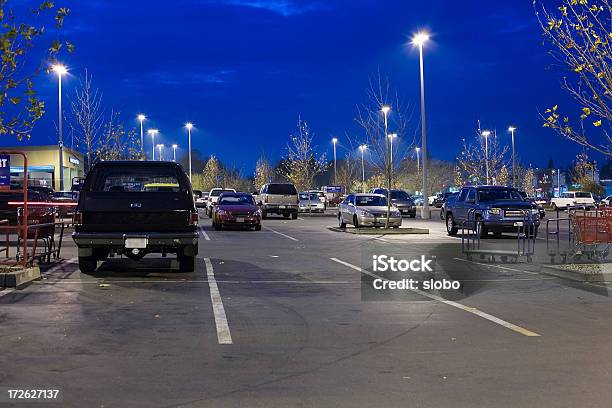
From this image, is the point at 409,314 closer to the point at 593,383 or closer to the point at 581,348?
the point at 581,348

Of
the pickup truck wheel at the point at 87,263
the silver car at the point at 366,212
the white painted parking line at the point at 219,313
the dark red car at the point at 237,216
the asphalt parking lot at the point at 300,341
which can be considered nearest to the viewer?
the asphalt parking lot at the point at 300,341

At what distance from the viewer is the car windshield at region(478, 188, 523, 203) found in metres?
26.1

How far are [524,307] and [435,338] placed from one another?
274 centimetres

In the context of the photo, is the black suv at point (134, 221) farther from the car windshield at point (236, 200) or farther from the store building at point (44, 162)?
the store building at point (44, 162)

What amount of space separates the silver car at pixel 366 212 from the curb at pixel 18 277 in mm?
17960

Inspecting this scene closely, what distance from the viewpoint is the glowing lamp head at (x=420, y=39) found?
3762 centimetres

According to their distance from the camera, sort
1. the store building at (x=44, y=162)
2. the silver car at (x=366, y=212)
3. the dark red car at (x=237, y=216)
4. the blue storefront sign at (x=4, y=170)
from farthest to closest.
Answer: the store building at (x=44, y=162) < the silver car at (x=366, y=212) < the dark red car at (x=237, y=216) < the blue storefront sign at (x=4, y=170)

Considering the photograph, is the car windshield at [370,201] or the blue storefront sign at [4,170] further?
the car windshield at [370,201]

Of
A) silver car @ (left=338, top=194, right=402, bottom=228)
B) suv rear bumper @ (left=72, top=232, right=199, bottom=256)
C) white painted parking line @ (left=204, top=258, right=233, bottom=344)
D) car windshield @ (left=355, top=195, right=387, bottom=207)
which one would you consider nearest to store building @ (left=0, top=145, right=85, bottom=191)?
silver car @ (left=338, top=194, right=402, bottom=228)

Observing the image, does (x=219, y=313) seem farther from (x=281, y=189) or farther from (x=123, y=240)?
(x=281, y=189)

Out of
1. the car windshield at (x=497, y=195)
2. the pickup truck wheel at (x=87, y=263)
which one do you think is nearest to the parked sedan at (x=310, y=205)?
the car windshield at (x=497, y=195)

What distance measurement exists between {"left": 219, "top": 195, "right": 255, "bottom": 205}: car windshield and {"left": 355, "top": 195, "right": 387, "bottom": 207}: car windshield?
450 centimetres

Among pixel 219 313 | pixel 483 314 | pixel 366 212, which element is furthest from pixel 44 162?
Answer: pixel 483 314

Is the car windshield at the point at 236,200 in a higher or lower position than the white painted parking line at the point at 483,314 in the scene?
higher
